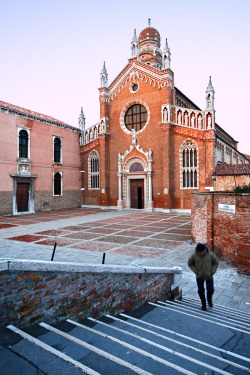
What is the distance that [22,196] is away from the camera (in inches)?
880

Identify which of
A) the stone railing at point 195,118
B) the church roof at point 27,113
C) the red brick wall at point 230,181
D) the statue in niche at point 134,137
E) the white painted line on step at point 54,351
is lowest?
the white painted line on step at point 54,351

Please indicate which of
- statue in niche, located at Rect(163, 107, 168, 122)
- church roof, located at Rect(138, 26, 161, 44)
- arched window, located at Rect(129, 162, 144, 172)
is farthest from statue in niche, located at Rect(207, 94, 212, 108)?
church roof, located at Rect(138, 26, 161, 44)

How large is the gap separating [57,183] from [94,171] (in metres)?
4.36

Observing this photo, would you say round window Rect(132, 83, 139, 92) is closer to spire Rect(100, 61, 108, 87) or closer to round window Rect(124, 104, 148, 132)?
round window Rect(124, 104, 148, 132)

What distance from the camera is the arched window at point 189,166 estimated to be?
22.3 metres

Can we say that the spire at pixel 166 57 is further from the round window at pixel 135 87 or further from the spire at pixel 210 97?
the spire at pixel 210 97

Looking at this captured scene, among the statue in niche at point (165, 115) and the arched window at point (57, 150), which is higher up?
the statue in niche at point (165, 115)

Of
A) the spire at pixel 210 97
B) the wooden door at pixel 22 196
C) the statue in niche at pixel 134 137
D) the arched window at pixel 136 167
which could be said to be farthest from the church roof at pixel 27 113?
the spire at pixel 210 97

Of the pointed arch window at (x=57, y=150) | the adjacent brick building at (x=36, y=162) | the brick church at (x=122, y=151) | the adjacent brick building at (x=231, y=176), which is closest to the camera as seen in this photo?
the adjacent brick building at (x=231, y=176)

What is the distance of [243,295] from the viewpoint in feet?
19.1

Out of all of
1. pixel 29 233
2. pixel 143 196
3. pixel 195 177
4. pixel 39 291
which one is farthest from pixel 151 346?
pixel 143 196

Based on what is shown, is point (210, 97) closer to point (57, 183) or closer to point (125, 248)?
point (57, 183)

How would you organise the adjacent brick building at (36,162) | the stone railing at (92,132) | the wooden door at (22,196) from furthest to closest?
the stone railing at (92,132)
the wooden door at (22,196)
the adjacent brick building at (36,162)

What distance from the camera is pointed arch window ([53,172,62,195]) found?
25370 mm
